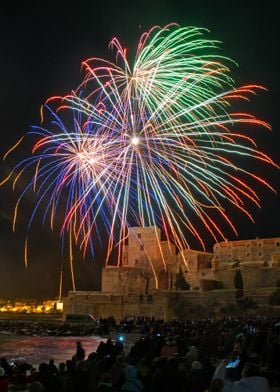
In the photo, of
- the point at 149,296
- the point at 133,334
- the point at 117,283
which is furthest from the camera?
the point at 117,283

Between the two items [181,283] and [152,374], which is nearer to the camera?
[152,374]

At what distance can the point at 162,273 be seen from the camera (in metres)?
59.5

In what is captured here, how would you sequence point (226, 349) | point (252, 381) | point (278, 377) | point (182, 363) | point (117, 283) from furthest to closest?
point (117, 283) → point (226, 349) → point (278, 377) → point (182, 363) → point (252, 381)

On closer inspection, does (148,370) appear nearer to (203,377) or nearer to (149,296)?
(203,377)

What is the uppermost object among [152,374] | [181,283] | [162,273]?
[162,273]

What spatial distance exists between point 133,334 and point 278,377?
52.5 ft

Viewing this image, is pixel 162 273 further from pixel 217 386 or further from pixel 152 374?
pixel 217 386

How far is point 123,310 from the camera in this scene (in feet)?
152

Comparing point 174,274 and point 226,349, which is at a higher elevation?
point 174,274

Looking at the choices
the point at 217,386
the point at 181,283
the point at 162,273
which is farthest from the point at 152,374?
the point at 162,273

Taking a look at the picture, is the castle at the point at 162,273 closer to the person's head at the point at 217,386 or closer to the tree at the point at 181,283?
the tree at the point at 181,283

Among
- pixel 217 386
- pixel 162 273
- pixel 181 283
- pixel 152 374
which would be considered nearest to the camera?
pixel 217 386

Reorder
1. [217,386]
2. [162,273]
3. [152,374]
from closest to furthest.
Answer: [217,386]
[152,374]
[162,273]

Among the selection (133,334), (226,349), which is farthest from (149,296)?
(226,349)
